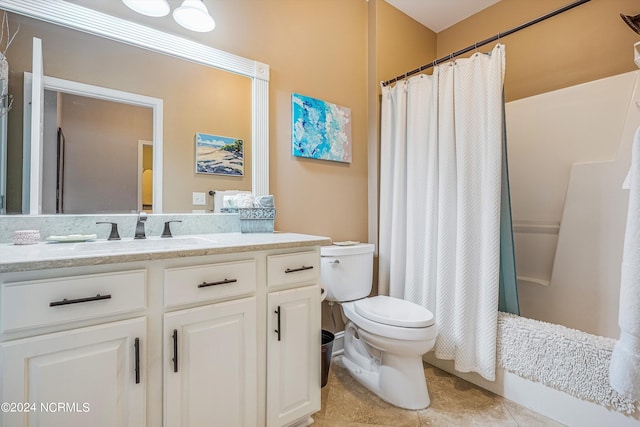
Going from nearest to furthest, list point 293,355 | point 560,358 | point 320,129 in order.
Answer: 1. point 293,355
2. point 560,358
3. point 320,129

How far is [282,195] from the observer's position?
6.24 feet

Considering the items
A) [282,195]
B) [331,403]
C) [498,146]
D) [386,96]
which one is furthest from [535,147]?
[331,403]

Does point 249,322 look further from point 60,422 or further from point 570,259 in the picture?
point 570,259

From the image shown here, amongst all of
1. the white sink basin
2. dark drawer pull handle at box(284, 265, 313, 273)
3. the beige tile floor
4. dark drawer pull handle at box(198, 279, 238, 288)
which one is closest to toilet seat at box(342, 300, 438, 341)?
the beige tile floor

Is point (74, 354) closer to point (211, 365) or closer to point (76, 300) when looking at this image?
point (76, 300)

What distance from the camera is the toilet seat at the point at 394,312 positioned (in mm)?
1454

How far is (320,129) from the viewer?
204 cm

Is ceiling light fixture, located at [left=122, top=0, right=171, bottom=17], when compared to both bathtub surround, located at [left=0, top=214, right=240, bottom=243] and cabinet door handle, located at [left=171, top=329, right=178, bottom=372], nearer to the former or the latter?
bathtub surround, located at [left=0, top=214, right=240, bottom=243]

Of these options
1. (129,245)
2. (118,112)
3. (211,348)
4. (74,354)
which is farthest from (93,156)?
(211,348)

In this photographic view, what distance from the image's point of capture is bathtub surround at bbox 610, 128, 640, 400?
105 centimetres

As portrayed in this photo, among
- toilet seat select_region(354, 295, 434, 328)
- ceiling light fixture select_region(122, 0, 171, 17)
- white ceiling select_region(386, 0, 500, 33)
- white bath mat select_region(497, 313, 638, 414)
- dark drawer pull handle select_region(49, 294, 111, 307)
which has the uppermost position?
white ceiling select_region(386, 0, 500, 33)

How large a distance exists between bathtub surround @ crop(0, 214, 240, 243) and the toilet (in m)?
0.63

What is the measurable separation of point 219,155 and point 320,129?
0.72 m

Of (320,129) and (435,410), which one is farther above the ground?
(320,129)
